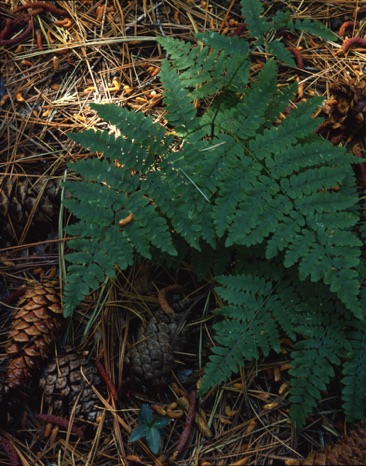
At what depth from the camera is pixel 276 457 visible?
2256 mm

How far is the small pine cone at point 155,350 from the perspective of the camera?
246 centimetres

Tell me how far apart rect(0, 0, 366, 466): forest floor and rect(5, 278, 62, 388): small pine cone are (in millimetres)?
89

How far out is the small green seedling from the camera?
2312 mm

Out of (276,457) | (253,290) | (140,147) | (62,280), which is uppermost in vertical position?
(140,147)

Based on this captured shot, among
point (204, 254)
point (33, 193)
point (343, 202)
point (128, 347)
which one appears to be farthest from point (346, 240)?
point (33, 193)

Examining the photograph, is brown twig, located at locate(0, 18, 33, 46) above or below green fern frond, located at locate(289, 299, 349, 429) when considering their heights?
above

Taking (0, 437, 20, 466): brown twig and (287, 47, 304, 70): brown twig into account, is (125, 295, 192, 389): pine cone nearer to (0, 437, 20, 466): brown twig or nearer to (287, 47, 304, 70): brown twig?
(0, 437, 20, 466): brown twig

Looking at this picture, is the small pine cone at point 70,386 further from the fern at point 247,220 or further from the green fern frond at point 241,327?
the green fern frond at point 241,327

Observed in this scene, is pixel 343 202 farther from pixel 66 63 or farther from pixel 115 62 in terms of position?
pixel 66 63

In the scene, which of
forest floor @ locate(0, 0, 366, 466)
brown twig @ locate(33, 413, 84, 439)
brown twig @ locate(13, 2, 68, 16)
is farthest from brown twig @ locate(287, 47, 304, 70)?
brown twig @ locate(33, 413, 84, 439)

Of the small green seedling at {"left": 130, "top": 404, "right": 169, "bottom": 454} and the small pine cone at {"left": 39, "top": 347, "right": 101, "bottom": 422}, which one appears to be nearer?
the small green seedling at {"left": 130, "top": 404, "right": 169, "bottom": 454}

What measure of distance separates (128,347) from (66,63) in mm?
1823

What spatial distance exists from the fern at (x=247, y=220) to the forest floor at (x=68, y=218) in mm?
207

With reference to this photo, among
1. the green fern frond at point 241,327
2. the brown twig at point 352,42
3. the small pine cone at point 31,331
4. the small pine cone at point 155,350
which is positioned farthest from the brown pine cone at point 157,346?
the brown twig at point 352,42
